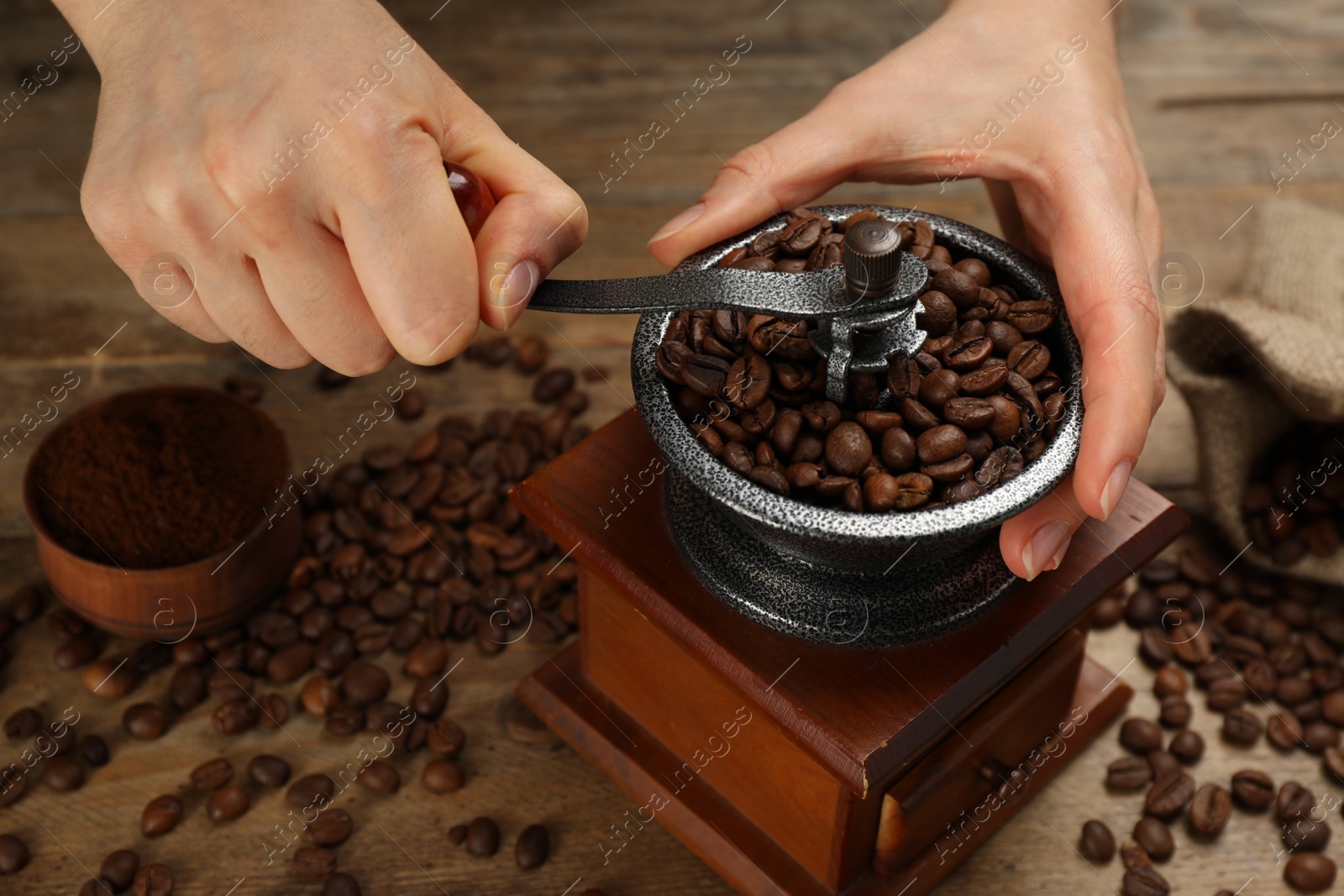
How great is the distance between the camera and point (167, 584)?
163cm

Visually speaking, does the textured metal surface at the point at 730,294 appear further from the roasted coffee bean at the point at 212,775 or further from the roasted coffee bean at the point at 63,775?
the roasted coffee bean at the point at 63,775

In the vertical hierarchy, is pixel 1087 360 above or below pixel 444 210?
below

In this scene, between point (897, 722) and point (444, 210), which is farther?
point (897, 722)

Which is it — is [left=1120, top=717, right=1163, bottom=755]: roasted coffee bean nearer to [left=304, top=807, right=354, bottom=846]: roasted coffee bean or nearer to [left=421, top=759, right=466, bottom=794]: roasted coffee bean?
[left=421, top=759, right=466, bottom=794]: roasted coffee bean

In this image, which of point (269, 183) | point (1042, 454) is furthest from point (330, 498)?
point (1042, 454)

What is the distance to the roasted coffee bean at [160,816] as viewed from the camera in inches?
61.7

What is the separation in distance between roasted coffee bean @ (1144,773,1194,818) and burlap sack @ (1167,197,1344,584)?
1.32 feet

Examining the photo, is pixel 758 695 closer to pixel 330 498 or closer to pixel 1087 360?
pixel 1087 360

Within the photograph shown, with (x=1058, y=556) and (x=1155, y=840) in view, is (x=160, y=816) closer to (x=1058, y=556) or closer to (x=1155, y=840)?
(x=1058, y=556)

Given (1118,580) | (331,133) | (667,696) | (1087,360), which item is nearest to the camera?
(331,133)

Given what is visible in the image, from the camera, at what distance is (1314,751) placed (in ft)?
5.53

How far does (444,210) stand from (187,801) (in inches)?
36.8

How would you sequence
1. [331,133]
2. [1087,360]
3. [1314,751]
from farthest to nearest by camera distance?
[1314,751]
[1087,360]
[331,133]

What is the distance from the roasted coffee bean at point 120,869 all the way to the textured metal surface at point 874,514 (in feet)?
2.83
